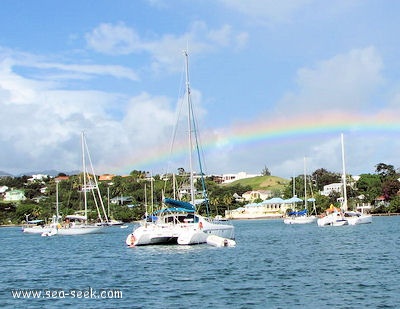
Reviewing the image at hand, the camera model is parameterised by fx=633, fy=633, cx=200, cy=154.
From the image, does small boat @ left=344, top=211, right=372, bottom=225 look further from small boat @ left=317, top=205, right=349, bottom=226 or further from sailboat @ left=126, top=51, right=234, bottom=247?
sailboat @ left=126, top=51, right=234, bottom=247

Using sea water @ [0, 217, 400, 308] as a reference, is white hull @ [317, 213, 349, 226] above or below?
above

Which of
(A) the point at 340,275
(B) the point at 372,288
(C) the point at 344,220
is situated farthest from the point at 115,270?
(C) the point at 344,220

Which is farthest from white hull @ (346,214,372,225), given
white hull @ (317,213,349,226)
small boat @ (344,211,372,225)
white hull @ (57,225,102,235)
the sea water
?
the sea water

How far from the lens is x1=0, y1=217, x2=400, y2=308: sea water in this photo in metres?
28.7

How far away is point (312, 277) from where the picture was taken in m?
35.0

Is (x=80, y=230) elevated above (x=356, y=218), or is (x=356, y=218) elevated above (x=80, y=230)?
(x=356, y=218)

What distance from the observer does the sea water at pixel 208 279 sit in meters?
28.7

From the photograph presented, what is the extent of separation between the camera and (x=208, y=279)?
116 ft

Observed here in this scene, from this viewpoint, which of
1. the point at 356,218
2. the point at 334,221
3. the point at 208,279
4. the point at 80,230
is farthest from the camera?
the point at 356,218

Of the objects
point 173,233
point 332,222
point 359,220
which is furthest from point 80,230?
point 359,220

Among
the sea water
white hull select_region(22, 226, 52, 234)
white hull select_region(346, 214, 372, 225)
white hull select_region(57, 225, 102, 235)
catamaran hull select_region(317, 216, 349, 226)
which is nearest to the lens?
the sea water

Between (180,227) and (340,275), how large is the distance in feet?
79.1

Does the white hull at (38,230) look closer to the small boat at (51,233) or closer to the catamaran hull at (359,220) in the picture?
the small boat at (51,233)

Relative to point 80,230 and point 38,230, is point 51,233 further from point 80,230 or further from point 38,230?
point 38,230
